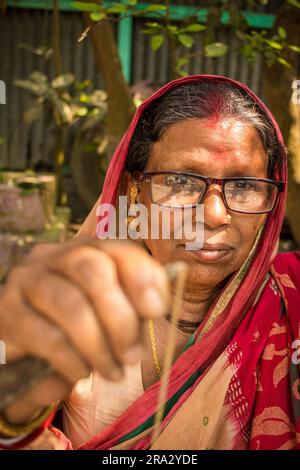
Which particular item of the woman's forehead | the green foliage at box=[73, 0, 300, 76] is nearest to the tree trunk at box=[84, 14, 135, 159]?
the green foliage at box=[73, 0, 300, 76]

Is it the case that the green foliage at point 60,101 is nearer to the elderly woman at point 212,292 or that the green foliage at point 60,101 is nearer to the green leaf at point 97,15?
the green leaf at point 97,15

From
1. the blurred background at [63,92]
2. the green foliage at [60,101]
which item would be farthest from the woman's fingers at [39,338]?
the green foliage at [60,101]

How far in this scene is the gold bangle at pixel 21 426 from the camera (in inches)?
43.0

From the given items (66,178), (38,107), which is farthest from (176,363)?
(66,178)

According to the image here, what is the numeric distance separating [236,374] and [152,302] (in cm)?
91

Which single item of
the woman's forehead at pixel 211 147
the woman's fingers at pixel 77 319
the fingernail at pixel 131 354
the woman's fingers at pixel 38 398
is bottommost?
the woman's fingers at pixel 38 398

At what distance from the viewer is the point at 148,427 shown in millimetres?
1621

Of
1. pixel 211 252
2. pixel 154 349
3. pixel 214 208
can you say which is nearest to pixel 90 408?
pixel 154 349

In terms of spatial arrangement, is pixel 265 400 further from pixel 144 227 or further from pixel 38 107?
pixel 38 107

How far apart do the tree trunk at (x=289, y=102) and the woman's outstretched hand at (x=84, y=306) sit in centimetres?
243

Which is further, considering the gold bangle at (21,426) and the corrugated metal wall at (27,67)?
the corrugated metal wall at (27,67)

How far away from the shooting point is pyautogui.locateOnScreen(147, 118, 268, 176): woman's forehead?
1.64 m

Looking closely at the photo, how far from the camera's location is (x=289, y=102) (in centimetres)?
324

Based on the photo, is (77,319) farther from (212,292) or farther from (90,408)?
(212,292)
